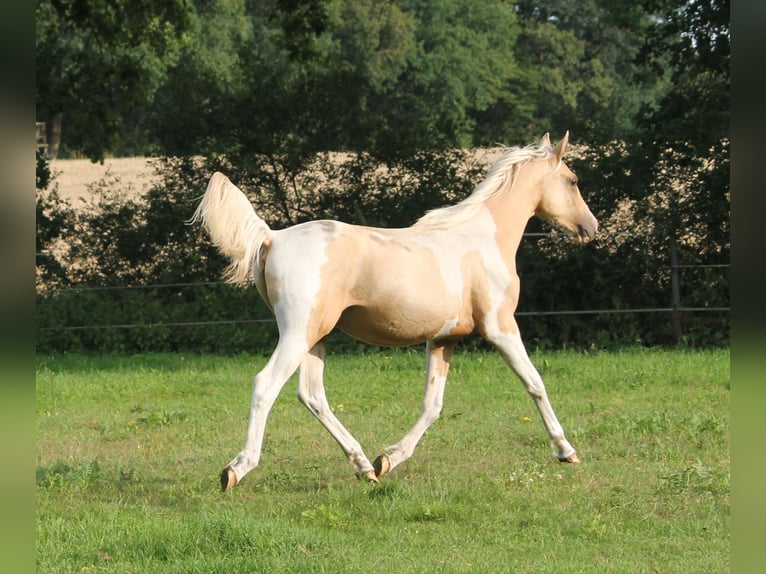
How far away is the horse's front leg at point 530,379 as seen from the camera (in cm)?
675

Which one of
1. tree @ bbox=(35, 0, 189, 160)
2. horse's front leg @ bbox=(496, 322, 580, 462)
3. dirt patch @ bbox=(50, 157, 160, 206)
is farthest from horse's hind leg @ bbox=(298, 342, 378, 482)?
dirt patch @ bbox=(50, 157, 160, 206)

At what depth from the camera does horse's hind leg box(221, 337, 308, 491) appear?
19.3 feet

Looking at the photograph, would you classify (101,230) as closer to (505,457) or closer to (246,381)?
(246,381)

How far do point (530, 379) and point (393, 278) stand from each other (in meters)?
1.24

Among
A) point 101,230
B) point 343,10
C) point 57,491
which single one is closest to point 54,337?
point 101,230

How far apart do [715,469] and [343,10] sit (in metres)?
52.9

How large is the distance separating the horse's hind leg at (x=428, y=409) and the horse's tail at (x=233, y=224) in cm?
147

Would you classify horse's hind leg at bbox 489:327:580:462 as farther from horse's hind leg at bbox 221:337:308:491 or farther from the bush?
→ the bush

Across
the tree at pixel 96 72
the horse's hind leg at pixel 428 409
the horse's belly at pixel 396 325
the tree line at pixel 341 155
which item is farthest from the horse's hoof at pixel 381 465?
the tree at pixel 96 72

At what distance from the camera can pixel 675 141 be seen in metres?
15.3

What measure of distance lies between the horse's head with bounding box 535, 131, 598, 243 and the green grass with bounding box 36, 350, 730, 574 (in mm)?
1694

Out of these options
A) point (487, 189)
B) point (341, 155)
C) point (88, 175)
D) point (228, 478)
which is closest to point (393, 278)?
point (487, 189)

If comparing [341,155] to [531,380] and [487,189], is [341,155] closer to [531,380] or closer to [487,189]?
[487,189]

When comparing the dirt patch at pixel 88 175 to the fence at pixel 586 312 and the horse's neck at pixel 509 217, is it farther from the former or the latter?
the horse's neck at pixel 509 217
